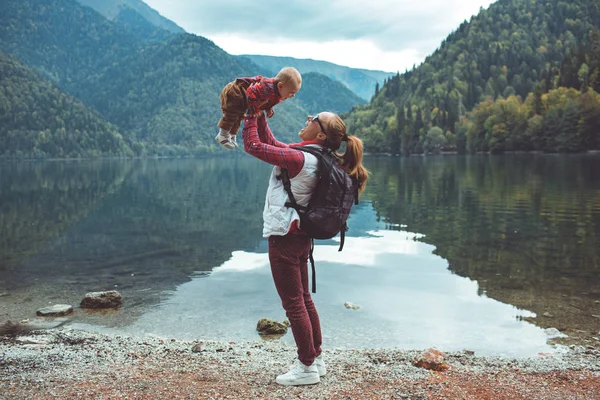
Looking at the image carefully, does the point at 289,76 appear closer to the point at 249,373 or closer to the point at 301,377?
the point at 301,377

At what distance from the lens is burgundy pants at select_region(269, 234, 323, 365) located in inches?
244

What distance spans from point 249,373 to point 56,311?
24.8 ft

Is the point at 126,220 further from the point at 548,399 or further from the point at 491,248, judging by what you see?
the point at 548,399

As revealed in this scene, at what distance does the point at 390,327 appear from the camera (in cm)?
1202

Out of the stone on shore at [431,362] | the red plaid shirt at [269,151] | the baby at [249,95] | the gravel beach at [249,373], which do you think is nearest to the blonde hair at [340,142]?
the red plaid shirt at [269,151]

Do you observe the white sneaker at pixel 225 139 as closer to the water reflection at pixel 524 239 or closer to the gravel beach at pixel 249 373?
the gravel beach at pixel 249 373

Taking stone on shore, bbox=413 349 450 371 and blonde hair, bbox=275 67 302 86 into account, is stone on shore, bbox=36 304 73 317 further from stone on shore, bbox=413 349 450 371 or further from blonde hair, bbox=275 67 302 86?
blonde hair, bbox=275 67 302 86

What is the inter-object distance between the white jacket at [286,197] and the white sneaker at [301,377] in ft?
6.07

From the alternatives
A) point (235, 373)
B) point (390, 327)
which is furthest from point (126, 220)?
point (235, 373)

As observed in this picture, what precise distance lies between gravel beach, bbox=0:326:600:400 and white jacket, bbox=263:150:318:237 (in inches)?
79.1

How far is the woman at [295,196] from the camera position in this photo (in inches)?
234

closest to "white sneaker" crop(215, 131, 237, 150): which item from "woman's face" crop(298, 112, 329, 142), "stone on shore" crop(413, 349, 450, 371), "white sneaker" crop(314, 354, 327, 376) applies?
"woman's face" crop(298, 112, 329, 142)

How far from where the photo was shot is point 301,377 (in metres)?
6.68

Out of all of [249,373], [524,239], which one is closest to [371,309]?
[249,373]
